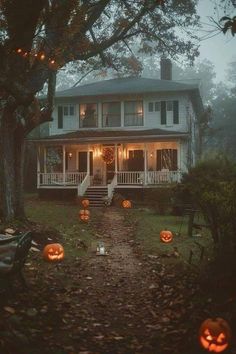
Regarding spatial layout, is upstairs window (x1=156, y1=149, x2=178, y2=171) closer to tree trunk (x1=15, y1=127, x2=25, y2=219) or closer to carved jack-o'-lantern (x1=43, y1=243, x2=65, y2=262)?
tree trunk (x1=15, y1=127, x2=25, y2=219)

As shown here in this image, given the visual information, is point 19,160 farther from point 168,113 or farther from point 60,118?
point 60,118

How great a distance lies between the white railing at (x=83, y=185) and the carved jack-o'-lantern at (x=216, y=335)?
22.5 m

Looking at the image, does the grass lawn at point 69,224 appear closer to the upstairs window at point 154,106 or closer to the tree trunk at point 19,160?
the tree trunk at point 19,160

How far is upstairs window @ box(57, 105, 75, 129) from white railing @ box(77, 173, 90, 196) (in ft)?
18.1

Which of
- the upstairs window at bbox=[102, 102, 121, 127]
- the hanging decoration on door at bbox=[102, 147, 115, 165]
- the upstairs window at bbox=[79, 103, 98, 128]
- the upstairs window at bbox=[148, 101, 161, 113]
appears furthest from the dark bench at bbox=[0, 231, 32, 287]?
the upstairs window at bbox=[79, 103, 98, 128]

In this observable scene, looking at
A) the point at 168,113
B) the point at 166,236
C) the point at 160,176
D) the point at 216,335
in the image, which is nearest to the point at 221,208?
the point at 216,335

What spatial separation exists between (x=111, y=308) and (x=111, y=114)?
82.2 ft

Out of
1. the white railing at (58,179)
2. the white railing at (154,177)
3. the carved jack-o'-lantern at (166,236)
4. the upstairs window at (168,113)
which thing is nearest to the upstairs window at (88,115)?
the white railing at (58,179)

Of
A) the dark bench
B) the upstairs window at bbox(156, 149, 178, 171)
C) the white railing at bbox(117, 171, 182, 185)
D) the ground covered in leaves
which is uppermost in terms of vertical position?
the upstairs window at bbox(156, 149, 178, 171)

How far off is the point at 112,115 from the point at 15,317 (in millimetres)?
26396

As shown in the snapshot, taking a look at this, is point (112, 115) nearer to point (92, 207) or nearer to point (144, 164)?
point (144, 164)

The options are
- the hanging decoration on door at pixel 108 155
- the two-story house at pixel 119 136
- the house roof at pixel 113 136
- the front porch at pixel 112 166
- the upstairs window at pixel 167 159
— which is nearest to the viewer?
the house roof at pixel 113 136

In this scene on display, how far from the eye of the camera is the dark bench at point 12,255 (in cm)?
652

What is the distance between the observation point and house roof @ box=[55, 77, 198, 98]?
29.6 m
